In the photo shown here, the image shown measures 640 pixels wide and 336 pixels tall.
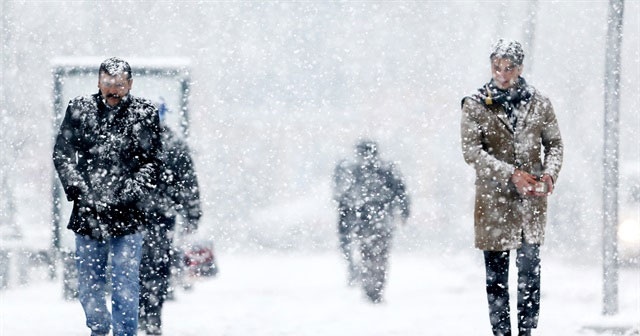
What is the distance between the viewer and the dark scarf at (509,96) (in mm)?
6738

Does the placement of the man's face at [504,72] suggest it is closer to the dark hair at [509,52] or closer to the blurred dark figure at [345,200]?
the dark hair at [509,52]

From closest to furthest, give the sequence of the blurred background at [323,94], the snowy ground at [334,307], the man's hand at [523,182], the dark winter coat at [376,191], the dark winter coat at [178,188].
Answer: the man's hand at [523,182]
the dark winter coat at [178,188]
the snowy ground at [334,307]
the dark winter coat at [376,191]
the blurred background at [323,94]

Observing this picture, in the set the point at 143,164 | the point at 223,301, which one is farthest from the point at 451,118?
the point at 143,164

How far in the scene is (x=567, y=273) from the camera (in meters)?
15.2

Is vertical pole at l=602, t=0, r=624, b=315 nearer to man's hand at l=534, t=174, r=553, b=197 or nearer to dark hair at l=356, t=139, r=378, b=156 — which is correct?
man's hand at l=534, t=174, r=553, b=197

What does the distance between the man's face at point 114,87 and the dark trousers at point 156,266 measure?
5.82 ft

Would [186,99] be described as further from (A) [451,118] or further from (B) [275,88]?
(B) [275,88]

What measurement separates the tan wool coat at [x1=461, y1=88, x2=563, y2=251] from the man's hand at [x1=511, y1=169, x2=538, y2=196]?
0.10 m

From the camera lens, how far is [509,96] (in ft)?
22.1

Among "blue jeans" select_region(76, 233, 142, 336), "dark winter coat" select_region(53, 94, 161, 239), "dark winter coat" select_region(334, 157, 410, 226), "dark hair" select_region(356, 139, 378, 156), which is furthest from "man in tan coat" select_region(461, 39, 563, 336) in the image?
"dark hair" select_region(356, 139, 378, 156)

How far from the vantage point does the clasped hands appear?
6.57m

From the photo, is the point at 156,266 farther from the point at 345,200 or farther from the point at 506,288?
the point at 345,200

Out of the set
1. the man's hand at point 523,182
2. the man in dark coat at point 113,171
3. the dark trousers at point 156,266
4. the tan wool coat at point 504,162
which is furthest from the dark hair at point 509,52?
the dark trousers at point 156,266

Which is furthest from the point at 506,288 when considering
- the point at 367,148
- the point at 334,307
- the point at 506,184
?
the point at 367,148
